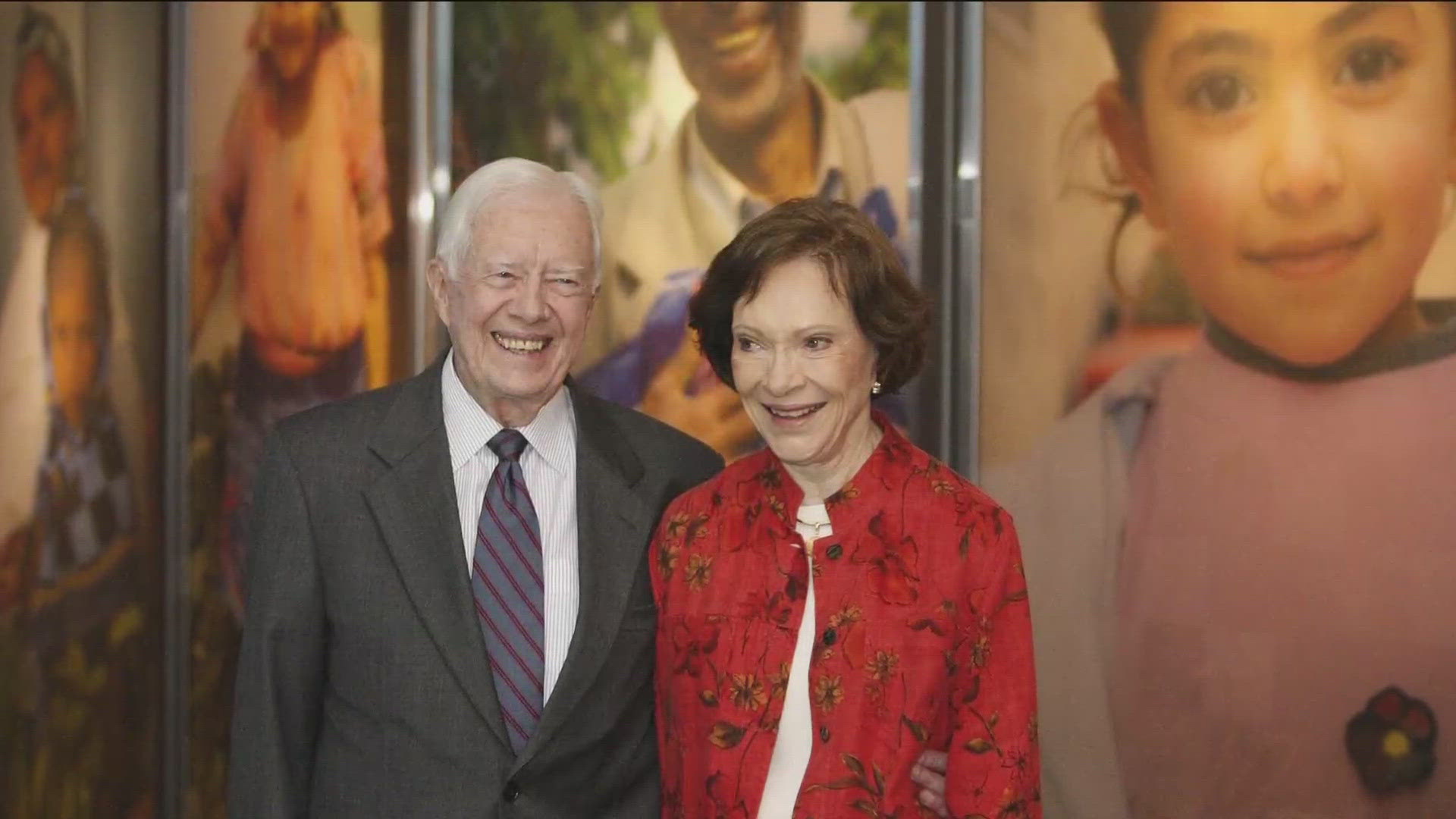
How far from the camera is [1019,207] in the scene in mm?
3697

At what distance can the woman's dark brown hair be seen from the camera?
1983 mm

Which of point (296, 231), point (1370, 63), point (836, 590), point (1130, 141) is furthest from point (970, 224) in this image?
point (836, 590)

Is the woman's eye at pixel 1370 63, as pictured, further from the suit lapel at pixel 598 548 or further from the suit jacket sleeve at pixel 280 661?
the suit jacket sleeve at pixel 280 661

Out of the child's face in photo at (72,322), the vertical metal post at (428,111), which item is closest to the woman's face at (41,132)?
the child's face in photo at (72,322)

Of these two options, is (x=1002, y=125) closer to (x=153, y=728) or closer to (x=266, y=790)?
(x=266, y=790)

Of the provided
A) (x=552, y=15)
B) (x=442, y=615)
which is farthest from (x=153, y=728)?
(x=442, y=615)

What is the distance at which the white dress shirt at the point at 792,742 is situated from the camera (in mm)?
1915

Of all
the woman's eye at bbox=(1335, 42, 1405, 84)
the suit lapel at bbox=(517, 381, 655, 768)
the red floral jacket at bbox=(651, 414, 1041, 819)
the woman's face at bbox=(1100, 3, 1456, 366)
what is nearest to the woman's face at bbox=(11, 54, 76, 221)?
the suit lapel at bbox=(517, 381, 655, 768)

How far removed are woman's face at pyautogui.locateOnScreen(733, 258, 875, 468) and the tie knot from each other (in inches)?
14.1

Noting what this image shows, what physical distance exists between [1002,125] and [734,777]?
2161mm

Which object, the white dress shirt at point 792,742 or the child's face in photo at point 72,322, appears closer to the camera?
the white dress shirt at point 792,742

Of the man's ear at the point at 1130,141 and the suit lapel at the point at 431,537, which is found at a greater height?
the man's ear at the point at 1130,141

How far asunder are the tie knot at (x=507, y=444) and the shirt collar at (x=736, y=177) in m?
1.69

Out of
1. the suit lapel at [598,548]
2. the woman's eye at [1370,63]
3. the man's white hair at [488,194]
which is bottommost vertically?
the suit lapel at [598,548]
